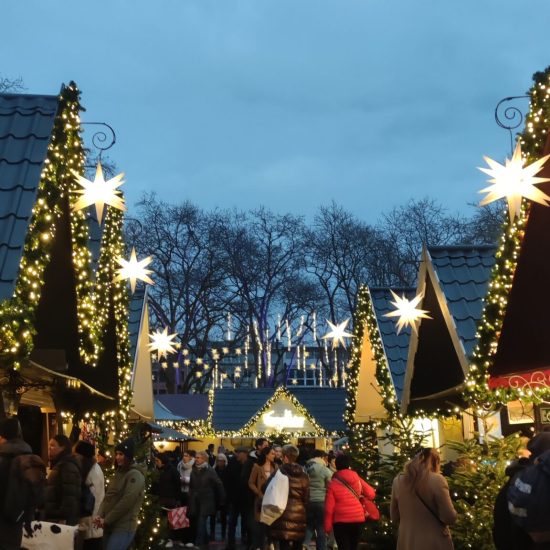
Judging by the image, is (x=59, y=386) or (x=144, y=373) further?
(x=144, y=373)

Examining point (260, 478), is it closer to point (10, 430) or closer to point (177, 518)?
point (177, 518)

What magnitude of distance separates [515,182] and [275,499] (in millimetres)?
4899

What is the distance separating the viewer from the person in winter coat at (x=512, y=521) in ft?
18.1

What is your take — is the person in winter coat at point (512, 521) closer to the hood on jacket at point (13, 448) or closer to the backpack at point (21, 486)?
the backpack at point (21, 486)

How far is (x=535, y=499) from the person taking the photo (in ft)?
15.6

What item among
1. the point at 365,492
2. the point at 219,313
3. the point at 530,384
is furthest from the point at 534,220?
the point at 219,313

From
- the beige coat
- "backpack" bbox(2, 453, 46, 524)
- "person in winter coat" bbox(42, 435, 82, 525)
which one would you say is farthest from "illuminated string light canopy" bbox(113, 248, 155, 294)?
"backpack" bbox(2, 453, 46, 524)

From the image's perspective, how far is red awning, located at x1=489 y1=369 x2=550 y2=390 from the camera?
31.6 feet

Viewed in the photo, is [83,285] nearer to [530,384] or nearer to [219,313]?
[530,384]

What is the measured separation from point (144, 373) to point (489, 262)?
24.9ft

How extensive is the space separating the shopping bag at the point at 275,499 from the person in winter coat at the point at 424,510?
3185mm

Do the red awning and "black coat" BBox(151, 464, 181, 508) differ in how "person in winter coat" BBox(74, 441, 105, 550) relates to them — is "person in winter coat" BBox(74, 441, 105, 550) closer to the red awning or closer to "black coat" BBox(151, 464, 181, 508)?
the red awning

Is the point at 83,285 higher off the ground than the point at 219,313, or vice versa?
the point at 219,313

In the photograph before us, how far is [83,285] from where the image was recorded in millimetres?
9805
